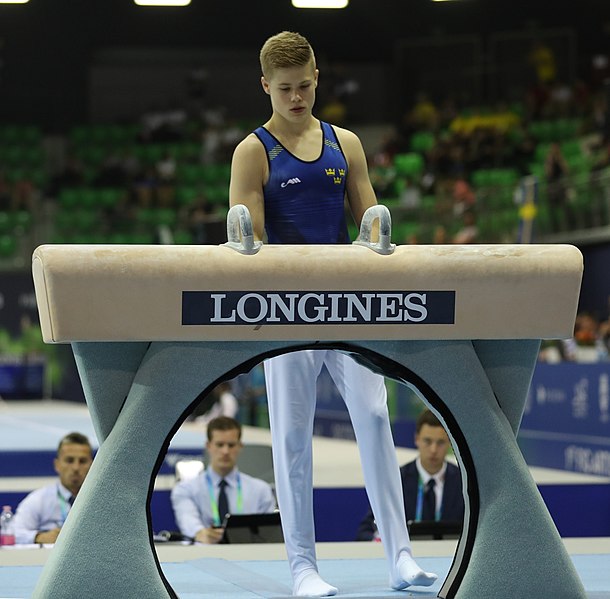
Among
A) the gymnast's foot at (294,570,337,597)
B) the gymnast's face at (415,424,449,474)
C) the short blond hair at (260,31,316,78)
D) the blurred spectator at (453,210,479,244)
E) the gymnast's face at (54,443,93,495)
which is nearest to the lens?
the gymnast's foot at (294,570,337,597)

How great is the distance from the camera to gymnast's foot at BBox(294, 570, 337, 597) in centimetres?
273

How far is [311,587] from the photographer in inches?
108

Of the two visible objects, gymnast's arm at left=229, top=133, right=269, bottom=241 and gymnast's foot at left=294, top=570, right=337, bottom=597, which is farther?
gymnast's arm at left=229, top=133, right=269, bottom=241

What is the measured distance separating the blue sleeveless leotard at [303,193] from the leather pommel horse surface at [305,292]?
57 cm

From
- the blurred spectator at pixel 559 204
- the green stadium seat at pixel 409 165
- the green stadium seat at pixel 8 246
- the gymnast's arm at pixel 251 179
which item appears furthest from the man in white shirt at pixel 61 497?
the green stadium seat at pixel 409 165

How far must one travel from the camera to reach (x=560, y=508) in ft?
22.1

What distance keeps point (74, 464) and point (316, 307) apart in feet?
11.4

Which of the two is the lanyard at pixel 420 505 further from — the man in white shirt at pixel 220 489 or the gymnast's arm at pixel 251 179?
the gymnast's arm at pixel 251 179

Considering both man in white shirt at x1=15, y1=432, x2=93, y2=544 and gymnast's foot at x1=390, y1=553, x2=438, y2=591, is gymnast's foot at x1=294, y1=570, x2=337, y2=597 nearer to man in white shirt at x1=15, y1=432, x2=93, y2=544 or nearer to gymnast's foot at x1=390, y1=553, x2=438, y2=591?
gymnast's foot at x1=390, y1=553, x2=438, y2=591

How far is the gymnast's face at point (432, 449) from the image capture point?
213 inches

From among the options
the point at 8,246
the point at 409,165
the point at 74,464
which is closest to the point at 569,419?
the point at 74,464

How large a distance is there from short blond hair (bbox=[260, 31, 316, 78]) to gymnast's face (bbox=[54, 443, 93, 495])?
3172 millimetres

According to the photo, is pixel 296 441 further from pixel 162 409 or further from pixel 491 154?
pixel 491 154

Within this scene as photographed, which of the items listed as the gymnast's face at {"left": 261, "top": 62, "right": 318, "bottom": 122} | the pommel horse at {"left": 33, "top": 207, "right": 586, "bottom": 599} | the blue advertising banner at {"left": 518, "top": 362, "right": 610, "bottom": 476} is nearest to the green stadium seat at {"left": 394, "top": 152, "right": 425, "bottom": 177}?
the blue advertising banner at {"left": 518, "top": 362, "right": 610, "bottom": 476}
